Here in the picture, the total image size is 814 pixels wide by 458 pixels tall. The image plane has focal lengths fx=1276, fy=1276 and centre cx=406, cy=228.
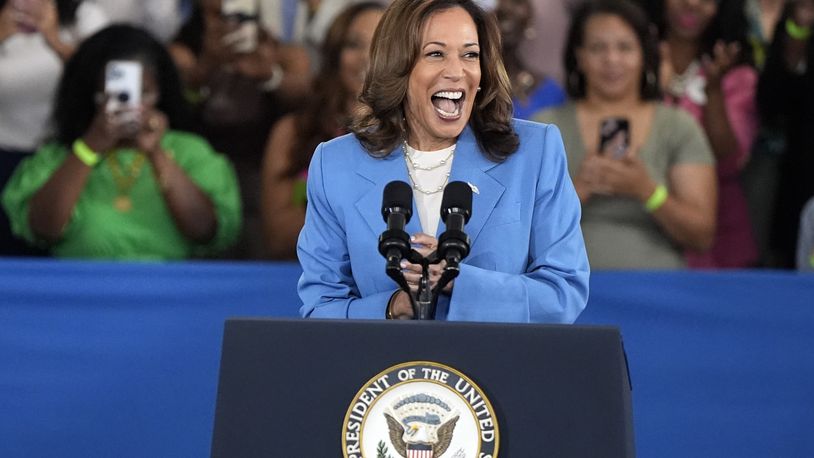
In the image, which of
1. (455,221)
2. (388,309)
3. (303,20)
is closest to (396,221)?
(455,221)

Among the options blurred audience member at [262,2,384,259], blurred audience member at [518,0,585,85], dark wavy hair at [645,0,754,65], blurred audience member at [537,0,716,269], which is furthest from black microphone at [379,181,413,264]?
→ dark wavy hair at [645,0,754,65]

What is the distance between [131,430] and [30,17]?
2.17m

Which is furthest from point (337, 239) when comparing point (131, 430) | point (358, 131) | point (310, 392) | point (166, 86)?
point (166, 86)

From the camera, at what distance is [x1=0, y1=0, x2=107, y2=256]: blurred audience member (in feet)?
16.3

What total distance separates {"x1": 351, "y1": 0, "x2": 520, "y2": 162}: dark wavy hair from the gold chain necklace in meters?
2.25

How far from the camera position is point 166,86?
4.80 m

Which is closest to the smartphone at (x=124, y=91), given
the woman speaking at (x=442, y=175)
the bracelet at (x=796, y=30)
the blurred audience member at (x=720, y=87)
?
the blurred audience member at (x=720, y=87)

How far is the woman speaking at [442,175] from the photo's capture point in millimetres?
2361

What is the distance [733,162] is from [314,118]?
1627 mm

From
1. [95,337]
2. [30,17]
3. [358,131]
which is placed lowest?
[95,337]

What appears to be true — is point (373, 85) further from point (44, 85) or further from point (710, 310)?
point (44, 85)

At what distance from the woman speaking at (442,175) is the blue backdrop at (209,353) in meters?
1.19

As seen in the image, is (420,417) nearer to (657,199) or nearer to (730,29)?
(657,199)

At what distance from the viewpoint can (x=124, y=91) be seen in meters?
4.61
